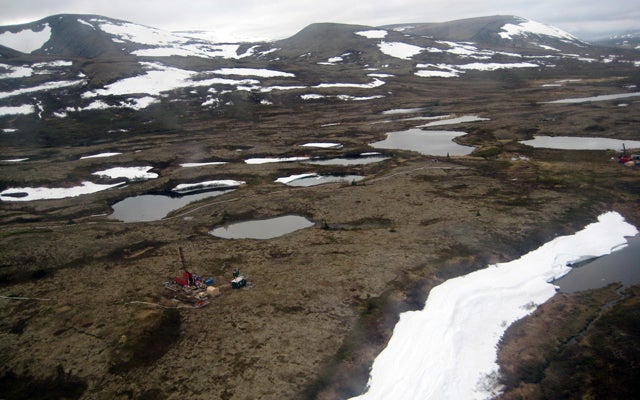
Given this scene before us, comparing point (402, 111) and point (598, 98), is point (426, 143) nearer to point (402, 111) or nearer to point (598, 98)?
point (402, 111)

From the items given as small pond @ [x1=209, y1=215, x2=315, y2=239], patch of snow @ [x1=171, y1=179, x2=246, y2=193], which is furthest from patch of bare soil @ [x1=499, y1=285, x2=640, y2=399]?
patch of snow @ [x1=171, y1=179, x2=246, y2=193]

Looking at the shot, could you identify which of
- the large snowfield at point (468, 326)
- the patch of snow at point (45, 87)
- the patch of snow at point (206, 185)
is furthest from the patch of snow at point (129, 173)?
the patch of snow at point (45, 87)

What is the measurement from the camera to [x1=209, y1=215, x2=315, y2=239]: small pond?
1626 inches

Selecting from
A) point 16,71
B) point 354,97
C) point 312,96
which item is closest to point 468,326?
point 354,97

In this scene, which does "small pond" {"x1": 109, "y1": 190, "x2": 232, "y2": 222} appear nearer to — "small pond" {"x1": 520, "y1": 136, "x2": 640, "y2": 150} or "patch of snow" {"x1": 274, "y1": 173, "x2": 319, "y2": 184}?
"patch of snow" {"x1": 274, "y1": 173, "x2": 319, "y2": 184}

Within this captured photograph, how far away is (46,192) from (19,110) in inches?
3354

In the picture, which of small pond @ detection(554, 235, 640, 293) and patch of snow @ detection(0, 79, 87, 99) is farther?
patch of snow @ detection(0, 79, 87, 99)

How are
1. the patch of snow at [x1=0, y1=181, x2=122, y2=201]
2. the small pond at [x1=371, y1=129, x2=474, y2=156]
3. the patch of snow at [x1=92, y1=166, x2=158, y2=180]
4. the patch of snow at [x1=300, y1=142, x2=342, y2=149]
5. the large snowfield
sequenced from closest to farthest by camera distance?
the large snowfield
the patch of snow at [x1=0, y1=181, x2=122, y2=201]
the patch of snow at [x1=92, y1=166, x2=158, y2=180]
the small pond at [x1=371, y1=129, x2=474, y2=156]
the patch of snow at [x1=300, y1=142, x2=342, y2=149]

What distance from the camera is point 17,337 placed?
26.2 m

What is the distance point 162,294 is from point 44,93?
143 metres

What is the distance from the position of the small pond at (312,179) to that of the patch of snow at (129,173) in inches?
922

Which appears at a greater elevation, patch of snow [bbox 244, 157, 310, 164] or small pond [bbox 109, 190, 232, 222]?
patch of snow [bbox 244, 157, 310, 164]

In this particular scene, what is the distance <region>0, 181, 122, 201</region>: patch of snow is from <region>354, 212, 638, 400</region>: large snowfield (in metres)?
56.2

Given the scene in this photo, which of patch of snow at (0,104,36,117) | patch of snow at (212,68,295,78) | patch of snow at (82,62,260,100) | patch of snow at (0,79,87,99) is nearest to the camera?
patch of snow at (0,104,36,117)
